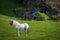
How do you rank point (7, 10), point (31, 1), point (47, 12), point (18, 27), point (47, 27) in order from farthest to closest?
point (31, 1)
point (7, 10)
point (47, 12)
point (47, 27)
point (18, 27)

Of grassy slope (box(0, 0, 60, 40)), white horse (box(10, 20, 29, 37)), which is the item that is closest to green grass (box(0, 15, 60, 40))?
grassy slope (box(0, 0, 60, 40))

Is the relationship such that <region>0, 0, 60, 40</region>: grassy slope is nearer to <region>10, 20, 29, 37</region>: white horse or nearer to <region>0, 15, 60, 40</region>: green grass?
<region>0, 15, 60, 40</region>: green grass

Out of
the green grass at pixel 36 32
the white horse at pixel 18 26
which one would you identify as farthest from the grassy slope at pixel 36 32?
the white horse at pixel 18 26

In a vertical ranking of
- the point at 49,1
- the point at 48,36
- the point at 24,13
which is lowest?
the point at 48,36

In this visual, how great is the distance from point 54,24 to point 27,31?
767 centimetres

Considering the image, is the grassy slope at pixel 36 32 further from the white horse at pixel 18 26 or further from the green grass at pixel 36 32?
the white horse at pixel 18 26

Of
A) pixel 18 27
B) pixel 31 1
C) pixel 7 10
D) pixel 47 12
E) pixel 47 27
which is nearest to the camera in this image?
pixel 18 27

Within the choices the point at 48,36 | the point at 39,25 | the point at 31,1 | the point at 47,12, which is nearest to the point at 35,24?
the point at 39,25

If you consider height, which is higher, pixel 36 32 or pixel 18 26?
pixel 18 26

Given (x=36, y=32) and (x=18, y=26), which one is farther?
(x=36, y=32)

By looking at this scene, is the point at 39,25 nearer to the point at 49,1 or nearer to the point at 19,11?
the point at 19,11

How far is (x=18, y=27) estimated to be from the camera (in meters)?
28.0

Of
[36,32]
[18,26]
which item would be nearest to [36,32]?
[36,32]

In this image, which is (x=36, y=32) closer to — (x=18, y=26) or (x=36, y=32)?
(x=36, y=32)
